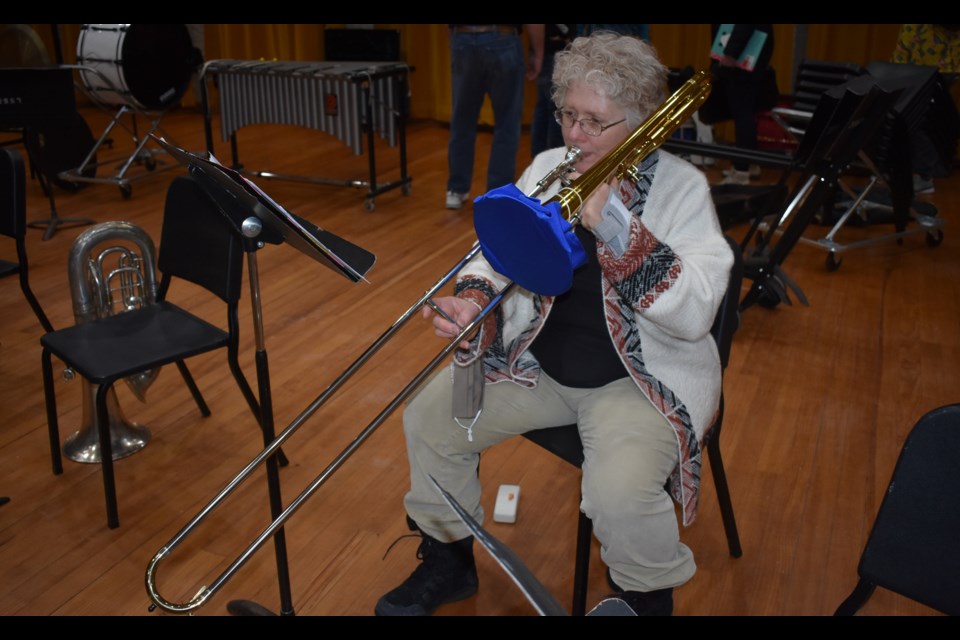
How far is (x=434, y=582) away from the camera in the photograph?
1.96 meters

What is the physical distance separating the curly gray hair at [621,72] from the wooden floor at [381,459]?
0.80 meters

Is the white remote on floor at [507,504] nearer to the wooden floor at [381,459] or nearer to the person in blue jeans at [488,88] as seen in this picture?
the wooden floor at [381,459]

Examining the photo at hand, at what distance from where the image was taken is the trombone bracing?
1475mm

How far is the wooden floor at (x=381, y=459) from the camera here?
2039 mm

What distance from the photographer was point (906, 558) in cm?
132

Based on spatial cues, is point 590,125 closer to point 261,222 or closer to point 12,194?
point 261,222

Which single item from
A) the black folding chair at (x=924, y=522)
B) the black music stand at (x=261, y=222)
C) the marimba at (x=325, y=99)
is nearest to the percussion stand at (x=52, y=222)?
the marimba at (x=325, y=99)

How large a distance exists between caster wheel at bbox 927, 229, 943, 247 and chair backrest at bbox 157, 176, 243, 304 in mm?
3358

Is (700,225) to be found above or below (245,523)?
above

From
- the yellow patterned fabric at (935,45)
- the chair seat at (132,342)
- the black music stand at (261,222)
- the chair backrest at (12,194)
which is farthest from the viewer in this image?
the yellow patterned fabric at (935,45)

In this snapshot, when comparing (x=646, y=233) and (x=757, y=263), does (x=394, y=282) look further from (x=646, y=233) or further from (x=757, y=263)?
(x=646, y=233)

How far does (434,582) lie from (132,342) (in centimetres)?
103
